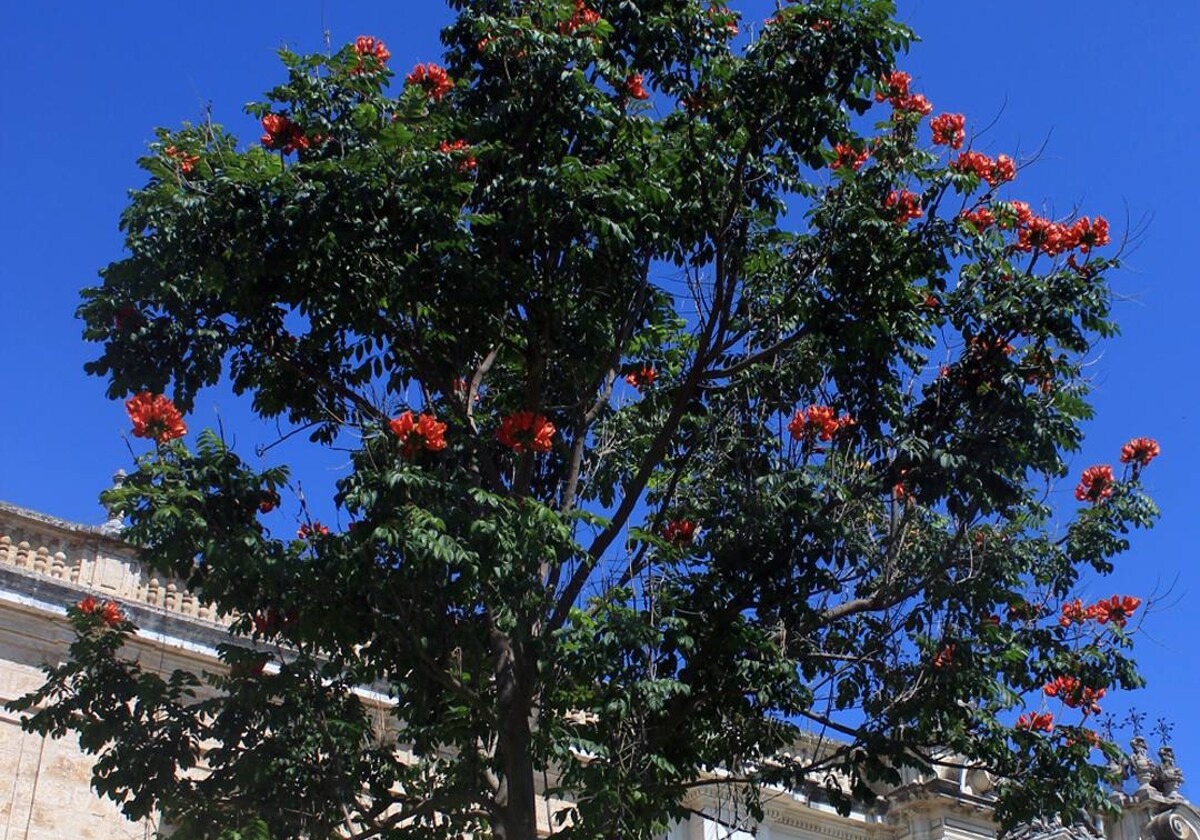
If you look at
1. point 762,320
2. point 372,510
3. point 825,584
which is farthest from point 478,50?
point 825,584

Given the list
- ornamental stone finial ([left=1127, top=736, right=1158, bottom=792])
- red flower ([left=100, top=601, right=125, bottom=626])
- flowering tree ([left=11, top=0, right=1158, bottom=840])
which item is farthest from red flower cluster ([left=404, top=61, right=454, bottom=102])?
ornamental stone finial ([left=1127, top=736, right=1158, bottom=792])

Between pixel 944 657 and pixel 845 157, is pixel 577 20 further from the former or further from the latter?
pixel 944 657

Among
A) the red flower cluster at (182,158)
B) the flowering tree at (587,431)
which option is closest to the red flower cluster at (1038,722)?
the flowering tree at (587,431)

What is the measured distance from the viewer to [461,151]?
10312 mm

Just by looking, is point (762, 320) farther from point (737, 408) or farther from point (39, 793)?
point (39, 793)

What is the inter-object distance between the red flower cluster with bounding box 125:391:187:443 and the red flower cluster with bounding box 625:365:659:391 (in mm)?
3312

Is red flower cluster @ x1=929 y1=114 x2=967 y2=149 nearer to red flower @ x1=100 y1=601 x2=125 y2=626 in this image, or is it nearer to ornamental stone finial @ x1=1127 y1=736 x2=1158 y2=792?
red flower @ x1=100 y1=601 x2=125 y2=626

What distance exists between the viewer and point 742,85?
1072cm

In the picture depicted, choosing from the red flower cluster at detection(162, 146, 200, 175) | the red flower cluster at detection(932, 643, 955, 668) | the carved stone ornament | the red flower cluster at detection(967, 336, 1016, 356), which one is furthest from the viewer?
the carved stone ornament

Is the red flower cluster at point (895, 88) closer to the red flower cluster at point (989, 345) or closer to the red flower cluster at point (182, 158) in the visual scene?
the red flower cluster at point (989, 345)

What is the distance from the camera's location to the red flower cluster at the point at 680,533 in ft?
36.7

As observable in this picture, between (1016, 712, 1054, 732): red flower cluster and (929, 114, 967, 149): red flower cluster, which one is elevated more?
(929, 114, 967, 149): red flower cluster

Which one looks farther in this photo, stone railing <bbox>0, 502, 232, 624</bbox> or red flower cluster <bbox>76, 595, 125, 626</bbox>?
stone railing <bbox>0, 502, 232, 624</bbox>

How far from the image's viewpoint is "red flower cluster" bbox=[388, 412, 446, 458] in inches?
387
